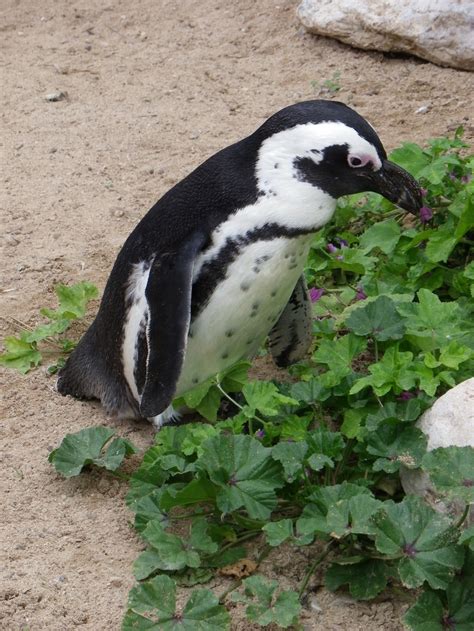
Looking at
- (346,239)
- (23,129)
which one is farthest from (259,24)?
(346,239)

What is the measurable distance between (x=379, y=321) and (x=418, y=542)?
79 cm

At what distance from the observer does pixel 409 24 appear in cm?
507

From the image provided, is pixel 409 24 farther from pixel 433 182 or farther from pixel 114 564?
pixel 114 564

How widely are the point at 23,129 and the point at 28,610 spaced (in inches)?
114

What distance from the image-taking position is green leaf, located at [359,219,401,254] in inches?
141

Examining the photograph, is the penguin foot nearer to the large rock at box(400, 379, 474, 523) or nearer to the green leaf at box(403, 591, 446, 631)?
the large rock at box(400, 379, 474, 523)

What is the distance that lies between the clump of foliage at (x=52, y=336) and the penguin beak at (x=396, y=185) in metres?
1.09

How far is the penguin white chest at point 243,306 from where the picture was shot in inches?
114

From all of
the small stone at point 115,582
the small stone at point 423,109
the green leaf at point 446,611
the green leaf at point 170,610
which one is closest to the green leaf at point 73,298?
the small stone at point 115,582

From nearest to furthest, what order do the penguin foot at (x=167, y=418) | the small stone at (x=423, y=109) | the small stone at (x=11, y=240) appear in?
the penguin foot at (x=167, y=418), the small stone at (x=11, y=240), the small stone at (x=423, y=109)

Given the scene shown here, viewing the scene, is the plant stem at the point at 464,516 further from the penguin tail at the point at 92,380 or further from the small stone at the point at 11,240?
the small stone at the point at 11,240

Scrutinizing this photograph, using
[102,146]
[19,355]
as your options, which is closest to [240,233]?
[19,355]

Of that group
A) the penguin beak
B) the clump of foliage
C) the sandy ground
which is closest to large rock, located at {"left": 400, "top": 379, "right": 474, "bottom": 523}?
the sandy ground

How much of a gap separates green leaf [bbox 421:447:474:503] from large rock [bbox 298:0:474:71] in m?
3.04
